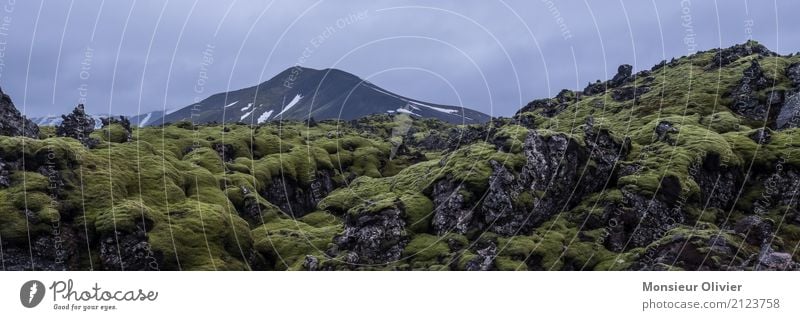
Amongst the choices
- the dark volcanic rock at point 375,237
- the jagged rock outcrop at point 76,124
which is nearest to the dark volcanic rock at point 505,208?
the dark volcanic rock at point 375,237

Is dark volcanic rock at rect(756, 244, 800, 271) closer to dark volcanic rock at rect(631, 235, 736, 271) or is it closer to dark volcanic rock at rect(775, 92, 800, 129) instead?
dark volcanic rock at rect(631, 235, 736, 271)

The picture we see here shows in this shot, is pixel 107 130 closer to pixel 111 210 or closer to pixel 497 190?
pixel 111 210

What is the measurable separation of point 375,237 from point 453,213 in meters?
10.7

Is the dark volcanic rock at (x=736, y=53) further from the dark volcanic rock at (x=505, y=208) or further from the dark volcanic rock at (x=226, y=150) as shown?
the dark volcanic rock at (x=226, y=150)

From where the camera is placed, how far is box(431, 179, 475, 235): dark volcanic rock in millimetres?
66500

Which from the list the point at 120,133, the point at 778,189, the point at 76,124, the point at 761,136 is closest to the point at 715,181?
the point at 778,189

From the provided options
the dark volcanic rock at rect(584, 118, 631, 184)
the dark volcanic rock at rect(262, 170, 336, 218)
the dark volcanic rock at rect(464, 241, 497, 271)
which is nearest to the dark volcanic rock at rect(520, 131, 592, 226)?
the dark volcanic rock at rect(584, 118, 631, 184)

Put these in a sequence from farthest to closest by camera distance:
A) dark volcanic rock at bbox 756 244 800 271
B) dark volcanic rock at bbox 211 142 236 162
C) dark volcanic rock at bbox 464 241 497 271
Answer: dark volcanic rock at bbox 211 142 236 162
dark volcanic rock at bbox 464 241 497 271
dark volcanic rock at bbox 756 244 800 271

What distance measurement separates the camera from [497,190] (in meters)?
68.4

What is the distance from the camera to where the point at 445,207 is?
68.9 meters

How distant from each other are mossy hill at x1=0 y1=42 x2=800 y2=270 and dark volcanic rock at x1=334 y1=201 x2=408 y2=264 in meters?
0.18

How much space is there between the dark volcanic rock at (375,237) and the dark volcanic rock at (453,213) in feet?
15.1

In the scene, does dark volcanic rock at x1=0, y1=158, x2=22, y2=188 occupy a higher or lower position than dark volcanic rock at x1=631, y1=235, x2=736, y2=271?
higher

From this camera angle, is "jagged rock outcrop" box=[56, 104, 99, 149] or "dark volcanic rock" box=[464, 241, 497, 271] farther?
"jagged rock outcrop" box=[56, 104, 99, 149]
